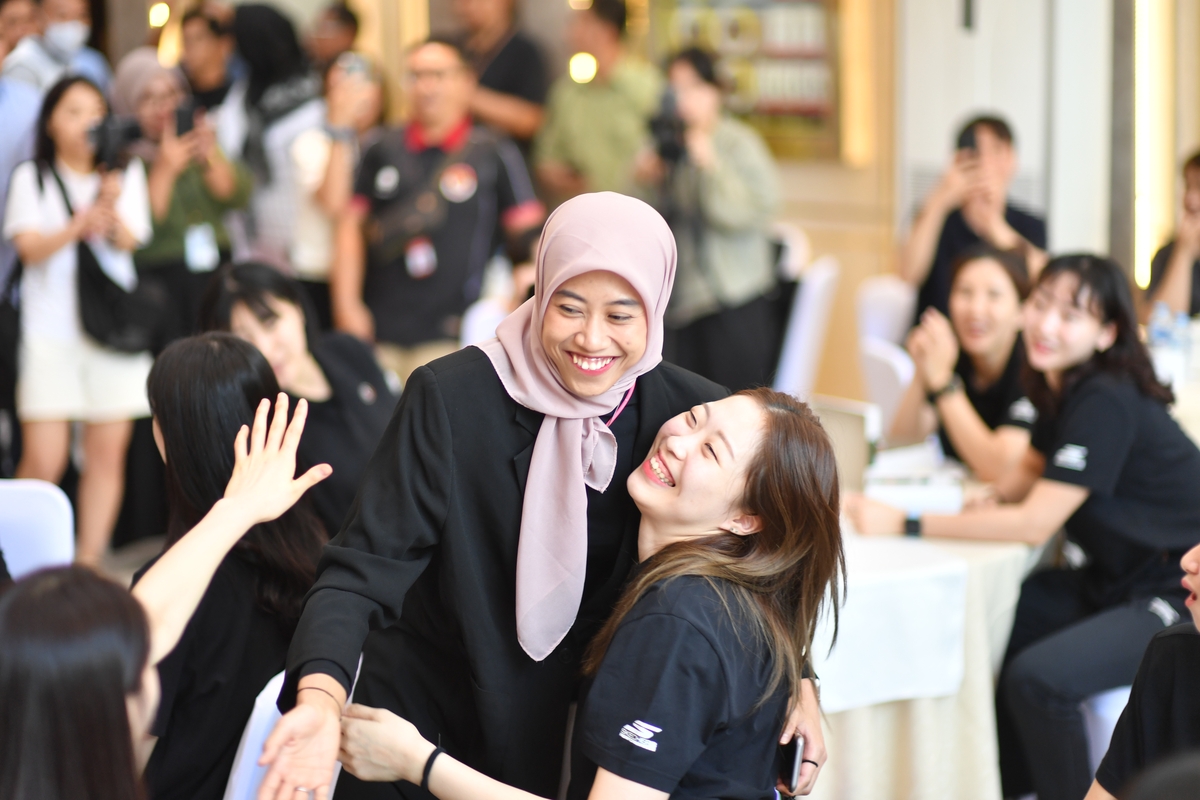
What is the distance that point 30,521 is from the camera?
6.75 ft

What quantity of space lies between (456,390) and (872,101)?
4374mm

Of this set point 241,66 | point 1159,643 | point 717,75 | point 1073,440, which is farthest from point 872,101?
point 1159,643

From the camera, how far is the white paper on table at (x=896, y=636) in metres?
2.20

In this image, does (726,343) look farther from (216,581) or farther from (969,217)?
(216,581)

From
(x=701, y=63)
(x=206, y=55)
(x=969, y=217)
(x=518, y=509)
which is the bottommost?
(x=518, y=509)

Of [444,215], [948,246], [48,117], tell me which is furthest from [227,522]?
[948,246]

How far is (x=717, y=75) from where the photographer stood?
4.46m

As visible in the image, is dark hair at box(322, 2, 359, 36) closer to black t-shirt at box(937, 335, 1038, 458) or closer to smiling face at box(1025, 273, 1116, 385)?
black t-shirt at box(937, 335, 1038, 458)

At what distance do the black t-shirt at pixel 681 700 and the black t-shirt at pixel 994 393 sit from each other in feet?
5.97

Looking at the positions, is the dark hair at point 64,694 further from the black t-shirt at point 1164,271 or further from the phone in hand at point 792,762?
the black t-shirt at point 1164,271

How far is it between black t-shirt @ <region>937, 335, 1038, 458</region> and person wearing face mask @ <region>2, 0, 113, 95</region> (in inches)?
123

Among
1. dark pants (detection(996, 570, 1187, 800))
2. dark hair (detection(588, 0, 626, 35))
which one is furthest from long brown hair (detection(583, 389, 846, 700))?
dark hair (detection(588, 0, 626, 35))

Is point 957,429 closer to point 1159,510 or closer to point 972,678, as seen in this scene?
point 1159,510

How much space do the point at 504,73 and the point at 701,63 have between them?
1332 millimetres
